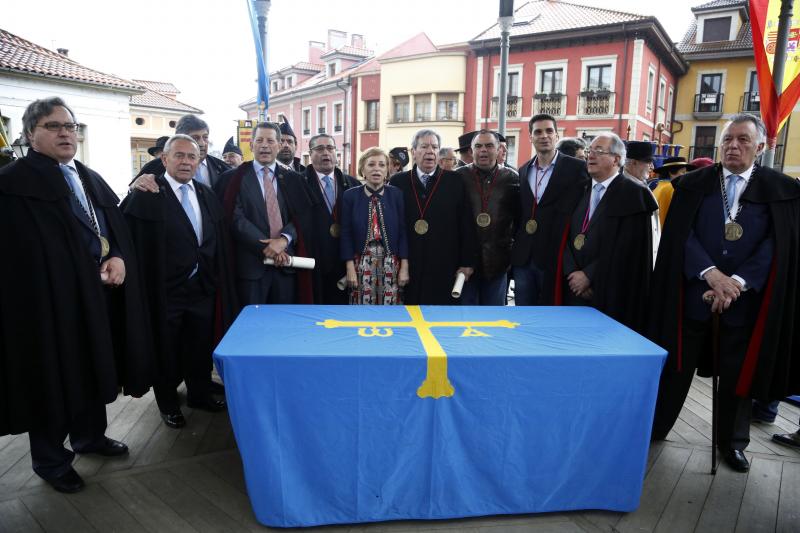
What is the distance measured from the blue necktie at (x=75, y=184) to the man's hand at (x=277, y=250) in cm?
110

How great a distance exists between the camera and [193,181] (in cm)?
344

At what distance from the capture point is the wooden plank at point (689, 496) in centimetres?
250

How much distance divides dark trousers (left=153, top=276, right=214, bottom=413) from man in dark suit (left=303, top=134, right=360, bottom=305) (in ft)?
2.75

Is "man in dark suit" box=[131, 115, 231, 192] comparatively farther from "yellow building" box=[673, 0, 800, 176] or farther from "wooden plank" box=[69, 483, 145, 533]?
"yellow building" box=[673, 0, 800, 176]

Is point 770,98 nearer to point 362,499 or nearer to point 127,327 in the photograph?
point 362,499

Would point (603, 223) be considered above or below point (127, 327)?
above

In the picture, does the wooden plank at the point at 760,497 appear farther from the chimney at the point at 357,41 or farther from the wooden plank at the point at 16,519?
the chimney at the point at 357,41

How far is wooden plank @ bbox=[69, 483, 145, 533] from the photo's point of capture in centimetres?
240

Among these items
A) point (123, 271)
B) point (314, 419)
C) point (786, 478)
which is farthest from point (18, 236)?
point (786, 478)

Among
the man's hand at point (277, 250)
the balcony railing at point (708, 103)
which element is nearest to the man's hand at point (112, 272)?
the man's hand at point (277, 250)

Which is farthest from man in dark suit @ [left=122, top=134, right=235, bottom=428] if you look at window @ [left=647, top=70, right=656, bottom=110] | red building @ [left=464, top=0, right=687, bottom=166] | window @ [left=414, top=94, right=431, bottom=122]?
window @ [left=414, top=94, right=431, bottom=122]

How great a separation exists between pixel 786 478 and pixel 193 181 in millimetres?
3885

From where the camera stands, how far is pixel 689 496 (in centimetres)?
273

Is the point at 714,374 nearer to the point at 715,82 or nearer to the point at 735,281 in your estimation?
the point at 735,281
